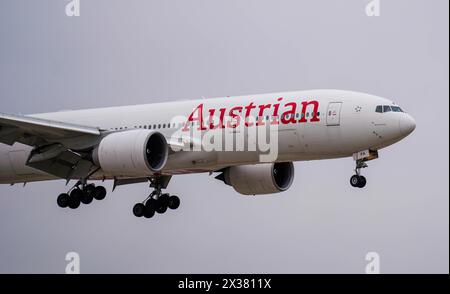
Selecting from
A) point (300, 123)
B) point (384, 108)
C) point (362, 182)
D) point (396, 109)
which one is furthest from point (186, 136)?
point (396, 109)

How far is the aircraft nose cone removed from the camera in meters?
55.9

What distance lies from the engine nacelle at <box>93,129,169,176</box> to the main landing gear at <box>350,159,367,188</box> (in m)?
7.92

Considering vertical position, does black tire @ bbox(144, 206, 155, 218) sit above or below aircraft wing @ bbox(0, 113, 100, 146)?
below

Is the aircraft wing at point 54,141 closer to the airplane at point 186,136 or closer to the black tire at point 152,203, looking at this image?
the airplane at point 186,136

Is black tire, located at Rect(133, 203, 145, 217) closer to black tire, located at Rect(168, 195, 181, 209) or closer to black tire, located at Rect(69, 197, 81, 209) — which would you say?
black tire, located at Rect(168, 195, 181, 209)

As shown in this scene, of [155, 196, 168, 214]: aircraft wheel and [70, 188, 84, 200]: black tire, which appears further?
[155, 196, 168, 214]: aircraft wheel

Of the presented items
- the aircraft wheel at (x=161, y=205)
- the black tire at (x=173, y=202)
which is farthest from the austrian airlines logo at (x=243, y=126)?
the black tire at (x=173, y=202)

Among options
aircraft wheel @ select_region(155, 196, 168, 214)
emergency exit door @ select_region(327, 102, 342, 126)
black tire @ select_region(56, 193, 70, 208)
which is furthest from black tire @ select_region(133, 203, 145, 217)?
emergency exit door @ select_region(327, 102, 342, 126)

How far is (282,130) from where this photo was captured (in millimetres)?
56969

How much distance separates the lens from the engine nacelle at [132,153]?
56.7 meters

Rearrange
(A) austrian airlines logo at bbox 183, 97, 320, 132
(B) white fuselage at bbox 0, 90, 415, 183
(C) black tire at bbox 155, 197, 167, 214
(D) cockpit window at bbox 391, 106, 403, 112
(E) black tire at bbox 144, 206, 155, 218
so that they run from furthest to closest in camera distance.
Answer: (C) black tire at bbox 155, 197, 167, 214 → (E) black tire at bbox 144, 206, 155, 218 → (A) austrian airlines logo at bbox 183, 97, 320, 132 → (D) cockpit window at bbox 391, 106, 403, 112 → (B) white fuselage at bbox 0, 90, 415, 183

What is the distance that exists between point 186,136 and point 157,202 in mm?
5491

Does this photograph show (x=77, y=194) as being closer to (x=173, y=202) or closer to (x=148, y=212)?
(x=148, y=212)

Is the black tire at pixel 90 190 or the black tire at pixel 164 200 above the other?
the black tire at pixel 164 200
